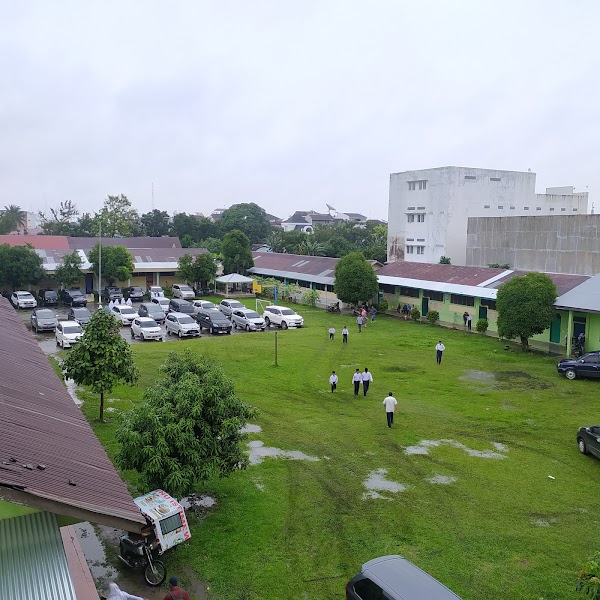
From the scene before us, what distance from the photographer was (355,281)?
39.3 metres

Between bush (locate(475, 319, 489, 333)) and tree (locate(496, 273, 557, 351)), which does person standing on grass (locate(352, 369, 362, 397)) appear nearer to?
tree (locate(496, 273, 557, 351))

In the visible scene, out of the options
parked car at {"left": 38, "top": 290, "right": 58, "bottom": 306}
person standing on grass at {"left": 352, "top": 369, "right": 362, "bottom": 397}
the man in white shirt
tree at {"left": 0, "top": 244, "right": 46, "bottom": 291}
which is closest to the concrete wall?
person standing on grass at {"left": 352, "top": 369, "right": 362, "bottom": 397}

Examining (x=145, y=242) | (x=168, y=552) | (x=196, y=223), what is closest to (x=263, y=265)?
(x=145, y=242)

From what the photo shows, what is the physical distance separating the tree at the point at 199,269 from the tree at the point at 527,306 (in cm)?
2738

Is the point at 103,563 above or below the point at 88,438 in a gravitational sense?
below

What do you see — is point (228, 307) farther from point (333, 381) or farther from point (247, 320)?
point (333, 381)

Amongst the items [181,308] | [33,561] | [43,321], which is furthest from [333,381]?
[43,321]

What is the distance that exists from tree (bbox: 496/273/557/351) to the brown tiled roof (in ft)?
75.0

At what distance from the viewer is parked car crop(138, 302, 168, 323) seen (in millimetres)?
36578

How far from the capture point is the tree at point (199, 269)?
162 ft

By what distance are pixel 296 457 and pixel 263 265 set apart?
42.2 m

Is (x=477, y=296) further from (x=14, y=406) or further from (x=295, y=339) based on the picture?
(x=14, y=406)

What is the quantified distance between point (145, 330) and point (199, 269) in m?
18.4

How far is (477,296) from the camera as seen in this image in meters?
33.7
